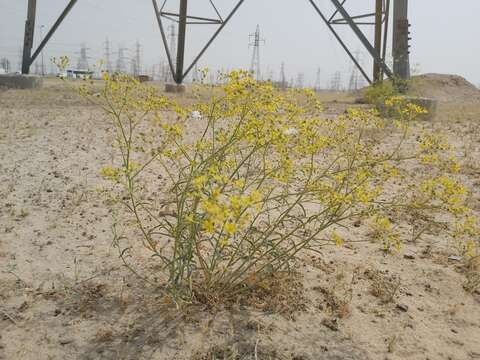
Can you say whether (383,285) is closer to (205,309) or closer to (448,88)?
(205,309)

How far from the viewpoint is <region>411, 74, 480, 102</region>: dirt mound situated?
13.6 meters

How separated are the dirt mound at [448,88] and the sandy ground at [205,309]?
40.7 feet

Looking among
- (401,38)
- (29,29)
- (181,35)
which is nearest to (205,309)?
(401,38)

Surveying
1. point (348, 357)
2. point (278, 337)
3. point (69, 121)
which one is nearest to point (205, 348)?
point (278, 337)

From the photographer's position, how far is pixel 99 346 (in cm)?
168

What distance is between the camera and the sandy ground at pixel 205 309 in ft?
5.59

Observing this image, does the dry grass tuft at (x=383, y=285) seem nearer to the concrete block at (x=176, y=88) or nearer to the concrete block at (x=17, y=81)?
the concrete block at (x=176, y=88)

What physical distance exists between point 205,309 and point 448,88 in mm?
14978

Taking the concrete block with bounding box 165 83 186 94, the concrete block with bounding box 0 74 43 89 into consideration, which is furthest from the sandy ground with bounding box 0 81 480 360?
the concrete block with bounding box 165 83 186 94

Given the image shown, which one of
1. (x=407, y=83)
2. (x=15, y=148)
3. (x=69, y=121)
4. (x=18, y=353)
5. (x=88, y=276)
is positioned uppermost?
(x=407, y=83)

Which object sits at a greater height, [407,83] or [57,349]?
[407,83]

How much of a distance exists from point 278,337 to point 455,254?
1.47 metres

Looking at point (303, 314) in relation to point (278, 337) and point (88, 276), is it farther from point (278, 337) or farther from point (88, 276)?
point (88, 276)

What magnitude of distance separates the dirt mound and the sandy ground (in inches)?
489
